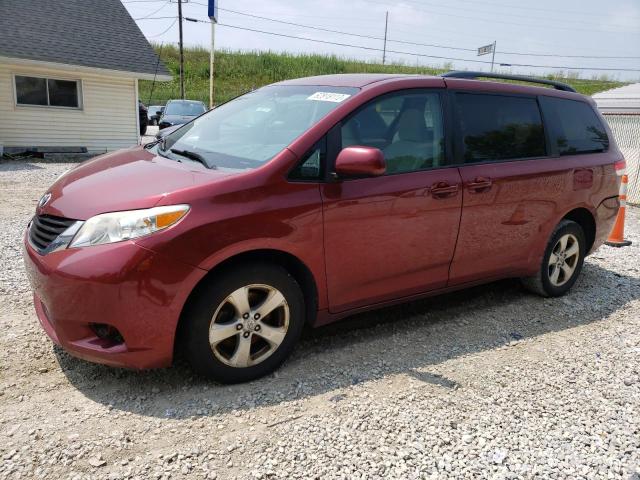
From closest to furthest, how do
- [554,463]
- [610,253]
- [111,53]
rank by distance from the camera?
[554,463] < [610,253] < [111,53]

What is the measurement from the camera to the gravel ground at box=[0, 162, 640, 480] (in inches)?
96.3

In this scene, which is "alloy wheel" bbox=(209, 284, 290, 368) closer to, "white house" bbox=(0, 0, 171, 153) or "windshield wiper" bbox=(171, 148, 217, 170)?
"windshield wiper" bbox=(171, 148, 217, 170)

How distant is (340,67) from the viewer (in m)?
44.9

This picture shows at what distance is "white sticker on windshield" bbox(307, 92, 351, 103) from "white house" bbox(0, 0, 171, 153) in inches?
511

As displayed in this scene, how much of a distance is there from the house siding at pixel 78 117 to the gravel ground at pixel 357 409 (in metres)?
12.0

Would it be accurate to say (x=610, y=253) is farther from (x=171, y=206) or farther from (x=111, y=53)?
(x=111, y=53)

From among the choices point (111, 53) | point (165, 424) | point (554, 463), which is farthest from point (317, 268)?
point (111, 53)

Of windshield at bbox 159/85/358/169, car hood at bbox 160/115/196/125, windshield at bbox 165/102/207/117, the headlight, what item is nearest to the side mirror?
windshield at bbox 159/85/358/169

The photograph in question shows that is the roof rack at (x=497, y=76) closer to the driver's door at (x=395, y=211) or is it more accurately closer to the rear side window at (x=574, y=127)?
the rear side window at (x=574, y=127)

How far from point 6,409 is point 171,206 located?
1.35m

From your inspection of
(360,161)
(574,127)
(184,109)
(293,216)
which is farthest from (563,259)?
(184,109)

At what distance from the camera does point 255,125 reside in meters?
3.56

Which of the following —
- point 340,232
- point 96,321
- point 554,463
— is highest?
point 340,232

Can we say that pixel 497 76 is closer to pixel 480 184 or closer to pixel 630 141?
pixel 480 184
